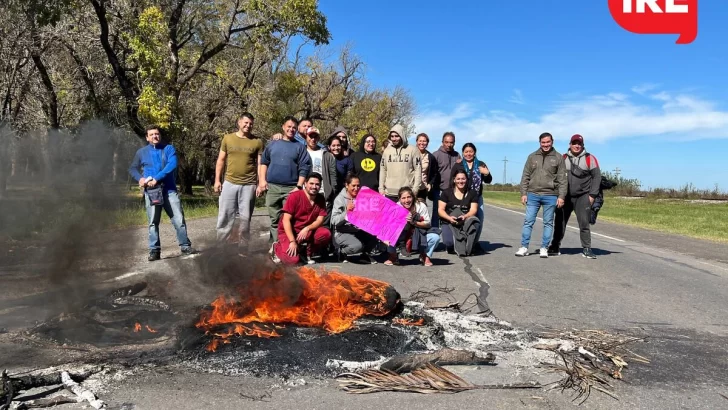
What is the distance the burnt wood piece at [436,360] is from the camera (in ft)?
12.7

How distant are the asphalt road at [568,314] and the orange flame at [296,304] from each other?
0.79 metres

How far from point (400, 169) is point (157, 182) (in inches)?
155

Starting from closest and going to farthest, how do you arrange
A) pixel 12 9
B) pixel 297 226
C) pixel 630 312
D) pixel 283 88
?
pixel 630 312
pixel 297 226
pixel 12 9
pixel 283 88

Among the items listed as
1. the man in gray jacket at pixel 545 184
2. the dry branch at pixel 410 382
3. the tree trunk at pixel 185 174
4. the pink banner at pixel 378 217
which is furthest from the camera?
the tree trunk at pixel 185 174

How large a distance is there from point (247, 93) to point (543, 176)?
63.0ft

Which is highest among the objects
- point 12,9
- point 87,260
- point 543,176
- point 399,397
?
point 12,9

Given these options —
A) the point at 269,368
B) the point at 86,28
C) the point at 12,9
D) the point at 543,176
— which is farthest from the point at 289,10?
the point at 269,368

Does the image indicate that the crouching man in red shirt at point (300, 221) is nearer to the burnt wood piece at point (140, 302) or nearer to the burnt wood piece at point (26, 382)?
the burnt wood piece at point (140, 302)

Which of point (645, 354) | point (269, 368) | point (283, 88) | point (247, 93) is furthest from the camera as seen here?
point (283, 88)

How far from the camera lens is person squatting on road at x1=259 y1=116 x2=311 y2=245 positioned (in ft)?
27.4

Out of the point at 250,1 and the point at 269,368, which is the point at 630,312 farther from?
the point at 250,1

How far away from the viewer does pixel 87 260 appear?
521 cm

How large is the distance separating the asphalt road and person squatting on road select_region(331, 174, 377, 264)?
0.28 metres

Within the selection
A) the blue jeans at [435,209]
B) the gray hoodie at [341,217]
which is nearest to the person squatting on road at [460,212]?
the blue jeans at [435,209]
